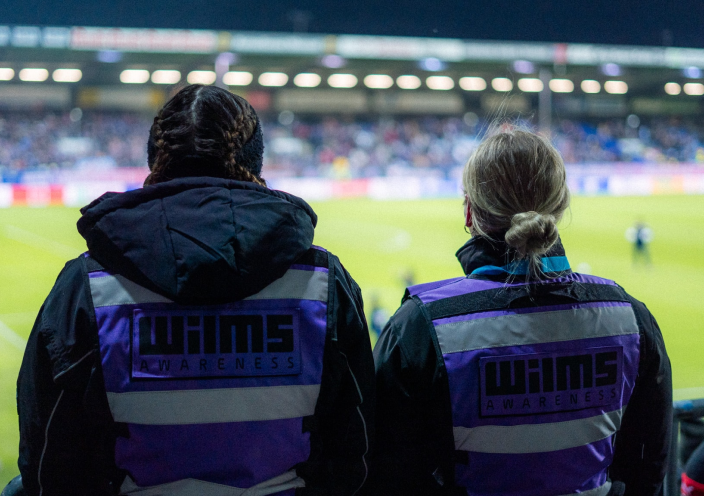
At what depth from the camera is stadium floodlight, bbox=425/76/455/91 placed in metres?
32.2

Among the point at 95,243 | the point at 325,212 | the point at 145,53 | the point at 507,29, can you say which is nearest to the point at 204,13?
the point at 145,53

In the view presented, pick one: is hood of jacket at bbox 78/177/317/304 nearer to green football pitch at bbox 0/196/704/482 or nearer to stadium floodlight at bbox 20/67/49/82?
green football pitch at bbox 0/196/704/482

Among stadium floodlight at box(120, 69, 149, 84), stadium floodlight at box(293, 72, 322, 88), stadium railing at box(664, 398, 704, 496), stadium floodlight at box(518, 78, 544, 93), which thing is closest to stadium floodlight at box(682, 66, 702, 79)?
stadium floodlight at box(518, 78, 544, 93)

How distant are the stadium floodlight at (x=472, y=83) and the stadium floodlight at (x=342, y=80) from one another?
534 cm

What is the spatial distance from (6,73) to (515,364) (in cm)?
2767

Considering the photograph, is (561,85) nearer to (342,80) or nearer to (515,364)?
(342,80)

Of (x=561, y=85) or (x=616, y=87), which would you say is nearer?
(x=561, y=85)

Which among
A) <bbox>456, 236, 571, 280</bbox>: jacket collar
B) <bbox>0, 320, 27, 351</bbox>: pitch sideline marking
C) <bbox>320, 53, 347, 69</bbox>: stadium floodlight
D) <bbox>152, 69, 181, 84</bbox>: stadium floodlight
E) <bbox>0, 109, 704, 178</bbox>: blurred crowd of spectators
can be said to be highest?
<bbox>320, 53, 347, 69</bbox>: stadium floodlight

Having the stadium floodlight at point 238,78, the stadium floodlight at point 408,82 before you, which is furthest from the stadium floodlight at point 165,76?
the stadium floodlight at point 408,82

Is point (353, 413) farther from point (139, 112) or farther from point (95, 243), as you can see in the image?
point (139, 112)

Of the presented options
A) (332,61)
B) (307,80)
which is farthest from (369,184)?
(307,80)

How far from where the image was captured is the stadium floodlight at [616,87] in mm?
33188

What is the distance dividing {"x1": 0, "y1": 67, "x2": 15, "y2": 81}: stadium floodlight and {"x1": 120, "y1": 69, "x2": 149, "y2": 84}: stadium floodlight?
3952mm

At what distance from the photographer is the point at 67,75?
86.4ft
